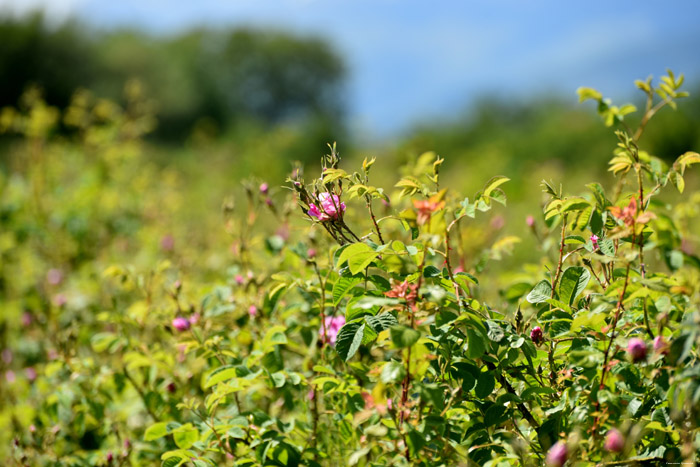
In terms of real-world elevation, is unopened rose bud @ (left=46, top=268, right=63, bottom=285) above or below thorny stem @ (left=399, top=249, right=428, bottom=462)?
above

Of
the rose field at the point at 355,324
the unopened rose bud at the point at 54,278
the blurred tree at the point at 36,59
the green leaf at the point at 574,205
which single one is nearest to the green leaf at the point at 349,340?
the rose field at the point at 355,324

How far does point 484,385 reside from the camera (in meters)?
0.88

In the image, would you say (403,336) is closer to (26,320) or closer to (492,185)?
(492,185)

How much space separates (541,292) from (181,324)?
→ 0.75m

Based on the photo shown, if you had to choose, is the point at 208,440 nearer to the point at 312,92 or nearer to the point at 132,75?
the point at 132,75

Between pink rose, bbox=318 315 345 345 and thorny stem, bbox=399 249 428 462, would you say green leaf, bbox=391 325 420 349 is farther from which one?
pink rose, bbox=318 315 345 345

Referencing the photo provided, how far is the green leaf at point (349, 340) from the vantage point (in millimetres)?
831

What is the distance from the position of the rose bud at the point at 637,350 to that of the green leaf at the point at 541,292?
22 centimetres

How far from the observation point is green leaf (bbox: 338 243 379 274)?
30.4 inches

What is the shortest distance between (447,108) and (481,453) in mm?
17854

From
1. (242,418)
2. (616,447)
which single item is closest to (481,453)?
(616,447)

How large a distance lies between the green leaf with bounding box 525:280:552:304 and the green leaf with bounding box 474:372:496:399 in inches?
5.7

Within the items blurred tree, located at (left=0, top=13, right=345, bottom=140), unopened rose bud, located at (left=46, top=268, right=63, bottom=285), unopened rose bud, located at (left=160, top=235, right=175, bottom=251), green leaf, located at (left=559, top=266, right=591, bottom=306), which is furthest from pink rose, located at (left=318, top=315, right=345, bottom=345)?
blurred tree, located at (left=0, top=13, right=345, bottom=140)

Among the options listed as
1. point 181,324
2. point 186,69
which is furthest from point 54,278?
point 186,69
